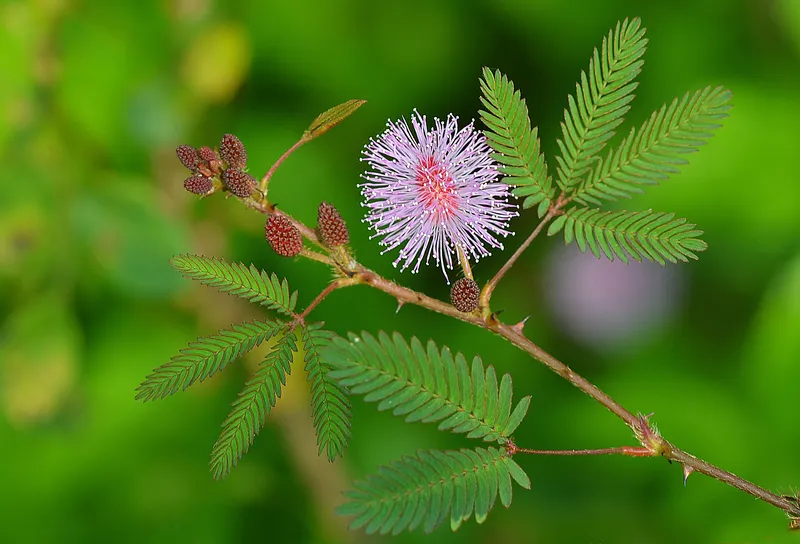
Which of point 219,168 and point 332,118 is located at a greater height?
point 332,118

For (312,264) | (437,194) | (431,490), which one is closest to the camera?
(431,490)

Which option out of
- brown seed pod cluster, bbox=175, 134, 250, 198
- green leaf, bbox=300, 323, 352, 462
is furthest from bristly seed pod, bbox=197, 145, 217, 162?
green leaf, bbox=300, 323, 352, 462

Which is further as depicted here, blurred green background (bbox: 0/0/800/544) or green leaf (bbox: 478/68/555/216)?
blurred green background (bbox: 0/0/800/544)

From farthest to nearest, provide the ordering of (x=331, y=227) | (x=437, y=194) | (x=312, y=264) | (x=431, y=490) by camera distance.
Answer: (x=312, y=264) → (x=437, y=194) → (x=331, y=227) → (x=431, y=490)

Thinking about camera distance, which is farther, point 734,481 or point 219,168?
point 219,168

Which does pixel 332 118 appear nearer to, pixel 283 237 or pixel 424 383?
pixel 283 237

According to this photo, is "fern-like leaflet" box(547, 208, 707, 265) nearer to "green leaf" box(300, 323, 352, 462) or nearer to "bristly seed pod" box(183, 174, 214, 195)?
"green leaf" box(300, 323, 352, 462)

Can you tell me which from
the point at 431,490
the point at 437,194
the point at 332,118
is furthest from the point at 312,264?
the point at 431,490

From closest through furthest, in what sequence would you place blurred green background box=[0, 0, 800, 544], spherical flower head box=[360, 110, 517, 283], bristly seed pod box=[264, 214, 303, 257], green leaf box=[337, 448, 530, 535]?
green leaf box=[337, 448, 530, 535]
bristly seed pod box=[264, 214, 303, 257]
spherical flower head box=[360, 110, 517, 283]
blurred green background box=[0, 0, 800, 544]
